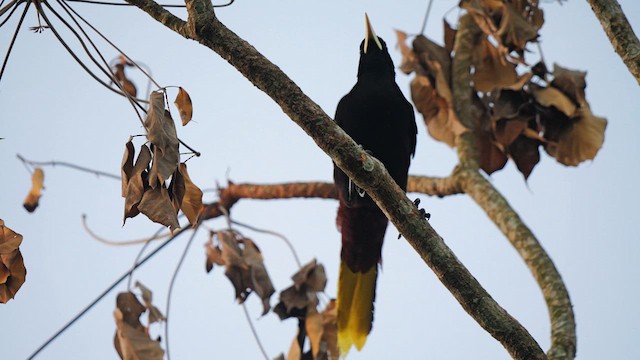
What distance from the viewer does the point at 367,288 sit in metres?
4.05

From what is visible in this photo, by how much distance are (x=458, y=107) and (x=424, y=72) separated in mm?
266

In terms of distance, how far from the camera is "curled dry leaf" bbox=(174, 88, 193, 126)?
2363 millimetres

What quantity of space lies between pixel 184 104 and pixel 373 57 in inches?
72.6

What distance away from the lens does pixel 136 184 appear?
7.06 feet

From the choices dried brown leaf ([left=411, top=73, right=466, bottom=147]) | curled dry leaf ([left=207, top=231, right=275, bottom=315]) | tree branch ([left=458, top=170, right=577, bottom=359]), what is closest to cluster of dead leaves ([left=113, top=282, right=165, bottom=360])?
curled dry leaf ([left=207, top=231, right=275, bottom=315])

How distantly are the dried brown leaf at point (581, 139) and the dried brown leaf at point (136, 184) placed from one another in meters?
2.22

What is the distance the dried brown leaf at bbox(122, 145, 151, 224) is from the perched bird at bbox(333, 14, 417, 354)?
5.39 ft

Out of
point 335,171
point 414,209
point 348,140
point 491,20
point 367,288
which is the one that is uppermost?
point 491,20

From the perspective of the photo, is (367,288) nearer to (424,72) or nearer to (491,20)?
(424,72)

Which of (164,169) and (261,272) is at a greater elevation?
(261,272)

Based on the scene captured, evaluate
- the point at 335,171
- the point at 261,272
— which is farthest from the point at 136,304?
the point at 335,171

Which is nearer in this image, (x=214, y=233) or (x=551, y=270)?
(x=551, y=270)

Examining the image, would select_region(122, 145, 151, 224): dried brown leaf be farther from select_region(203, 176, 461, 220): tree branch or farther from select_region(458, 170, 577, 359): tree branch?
select_region(203, 176, 461, 220): tree branch

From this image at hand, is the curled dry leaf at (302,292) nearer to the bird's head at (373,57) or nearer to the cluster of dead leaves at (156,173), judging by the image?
the bird's head at (373,57)
